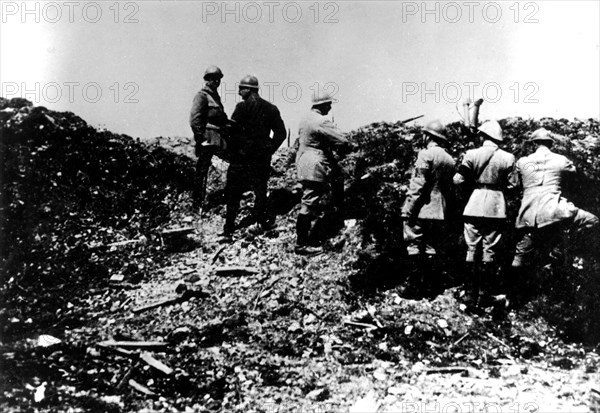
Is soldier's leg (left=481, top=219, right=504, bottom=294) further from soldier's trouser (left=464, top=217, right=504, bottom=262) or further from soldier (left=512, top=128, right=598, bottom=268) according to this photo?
soldier (left=512, top=128, right=598, bottom=268)

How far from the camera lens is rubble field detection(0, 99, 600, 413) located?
5383 mm

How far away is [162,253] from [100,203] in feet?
5.90

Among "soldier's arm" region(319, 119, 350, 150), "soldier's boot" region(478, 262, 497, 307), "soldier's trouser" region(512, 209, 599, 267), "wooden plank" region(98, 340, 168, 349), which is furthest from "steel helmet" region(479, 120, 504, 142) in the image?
"wooden plank" region(98, 340, 168, 349)

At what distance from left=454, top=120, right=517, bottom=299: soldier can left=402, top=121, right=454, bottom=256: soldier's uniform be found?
31 centimetres

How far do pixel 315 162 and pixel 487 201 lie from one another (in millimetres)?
2345

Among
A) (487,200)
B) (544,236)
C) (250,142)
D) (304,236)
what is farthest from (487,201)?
(250,142)

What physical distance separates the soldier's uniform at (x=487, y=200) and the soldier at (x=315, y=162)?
6.07 ft

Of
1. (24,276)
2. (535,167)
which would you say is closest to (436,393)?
(535,167)

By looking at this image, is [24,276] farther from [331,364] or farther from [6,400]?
[331,364]

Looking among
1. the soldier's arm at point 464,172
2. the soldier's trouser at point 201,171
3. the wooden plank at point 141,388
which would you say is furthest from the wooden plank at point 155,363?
the soldier's arm at point 464,172

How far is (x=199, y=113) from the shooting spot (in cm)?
834

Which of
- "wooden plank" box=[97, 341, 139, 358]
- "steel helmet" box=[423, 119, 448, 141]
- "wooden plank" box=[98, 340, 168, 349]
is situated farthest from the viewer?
"steel helmet" box=[423, 119, 448, 141]

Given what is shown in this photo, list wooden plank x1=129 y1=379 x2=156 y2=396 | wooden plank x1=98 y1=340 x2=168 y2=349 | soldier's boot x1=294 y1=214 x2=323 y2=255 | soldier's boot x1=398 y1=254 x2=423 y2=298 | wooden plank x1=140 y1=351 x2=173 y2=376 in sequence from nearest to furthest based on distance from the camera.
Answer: wooden plank x1=129 y1=379 x2=156 y2=396, wooden plank x1=140 y1=351 x2=173 y2=376, wooden plank x1=98 y1=340 x2=168 y2=349, soldier's boot x1=398 y1=254 x2=423 y2=298, soldier's boot x1=294 y1=214 x2=323 y2=255

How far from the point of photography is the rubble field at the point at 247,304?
17.7ft
